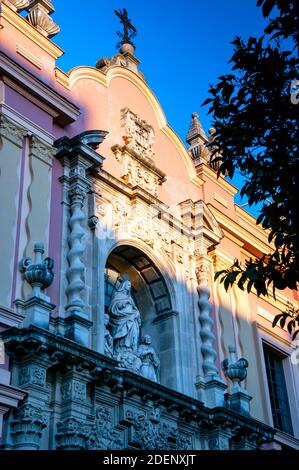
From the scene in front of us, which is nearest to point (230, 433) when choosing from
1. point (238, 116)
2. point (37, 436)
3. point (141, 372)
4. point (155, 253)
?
point (141, 372)

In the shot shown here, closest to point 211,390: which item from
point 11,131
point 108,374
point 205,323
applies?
point 205,323

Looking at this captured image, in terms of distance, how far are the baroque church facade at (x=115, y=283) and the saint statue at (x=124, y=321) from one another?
3 cm

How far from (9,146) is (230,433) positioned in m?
6.27

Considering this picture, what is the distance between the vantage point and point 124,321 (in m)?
13.9

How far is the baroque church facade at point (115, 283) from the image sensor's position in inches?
452

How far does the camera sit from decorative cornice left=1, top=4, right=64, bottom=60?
45.8 ft

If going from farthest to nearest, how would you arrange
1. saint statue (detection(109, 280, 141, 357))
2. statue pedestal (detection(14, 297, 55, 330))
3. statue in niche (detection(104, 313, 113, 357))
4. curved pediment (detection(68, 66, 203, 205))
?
curved pediment (detection(68, 66, 203, 205)) → saint statue (detection(109, 280, 141, 357)) → statue in niche (detection(104, 313, 113, 357)) → statue pedestal (detection(14, 297, 55, 330))

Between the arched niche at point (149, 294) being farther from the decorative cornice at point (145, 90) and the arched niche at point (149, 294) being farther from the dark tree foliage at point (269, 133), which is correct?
the dark tree foliage at point (269, 133)

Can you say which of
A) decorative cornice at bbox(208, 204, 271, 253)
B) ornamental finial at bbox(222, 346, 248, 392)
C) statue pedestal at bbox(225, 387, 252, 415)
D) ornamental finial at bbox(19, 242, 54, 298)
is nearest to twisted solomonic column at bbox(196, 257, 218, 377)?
ornamental finial at bbox(222, 346, 248, 392)

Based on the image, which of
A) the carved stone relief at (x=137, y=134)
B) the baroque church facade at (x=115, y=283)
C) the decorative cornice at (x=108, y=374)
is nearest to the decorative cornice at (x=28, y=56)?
the baroque church facade at (x=115, y=283)

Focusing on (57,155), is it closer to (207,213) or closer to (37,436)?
(207,213)

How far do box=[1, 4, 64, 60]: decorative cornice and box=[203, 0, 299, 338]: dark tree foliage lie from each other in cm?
639

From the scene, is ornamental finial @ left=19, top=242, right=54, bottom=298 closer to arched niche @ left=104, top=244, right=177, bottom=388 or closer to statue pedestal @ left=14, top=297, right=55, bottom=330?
statue pedestal @ left=14, top=297, right=55, bottom=330

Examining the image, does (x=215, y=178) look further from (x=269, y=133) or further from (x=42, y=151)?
(x=269, y=133)
